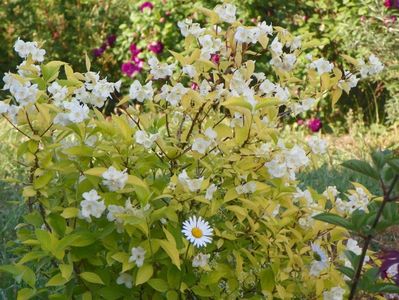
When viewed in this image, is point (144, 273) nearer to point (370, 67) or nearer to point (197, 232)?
point (197, 232)

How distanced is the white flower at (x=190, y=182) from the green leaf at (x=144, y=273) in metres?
0.24

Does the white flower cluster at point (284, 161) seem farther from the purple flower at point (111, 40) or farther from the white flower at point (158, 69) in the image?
the purple flower at point (111, 40)

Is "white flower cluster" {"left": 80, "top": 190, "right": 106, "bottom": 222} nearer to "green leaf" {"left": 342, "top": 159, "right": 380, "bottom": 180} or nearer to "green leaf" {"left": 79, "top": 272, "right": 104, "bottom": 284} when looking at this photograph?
"green leaf" {"left": 79, "top": 272, "right": 104, "bottom": 284}

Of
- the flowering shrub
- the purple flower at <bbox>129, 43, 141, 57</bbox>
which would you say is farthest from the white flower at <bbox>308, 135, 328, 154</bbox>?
the purple flower at <bbox>129, 43, 141, 57</bbox>

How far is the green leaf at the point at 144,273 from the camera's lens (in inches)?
83.0

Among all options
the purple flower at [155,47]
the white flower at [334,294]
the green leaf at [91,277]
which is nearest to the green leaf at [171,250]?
the green leaf at [91,277]

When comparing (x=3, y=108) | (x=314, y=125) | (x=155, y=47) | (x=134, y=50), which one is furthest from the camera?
(x=134, y=50)

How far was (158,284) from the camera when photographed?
2.20 m

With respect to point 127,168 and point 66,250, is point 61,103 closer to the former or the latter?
point 127,168

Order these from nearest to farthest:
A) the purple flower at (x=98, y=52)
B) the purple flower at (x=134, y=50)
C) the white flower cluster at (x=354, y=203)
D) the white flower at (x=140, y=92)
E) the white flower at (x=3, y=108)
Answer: the white flower at (x=3, y=108), the white flower at (x=140, y=92), the white flower cluster at (x=354, y=203), the purple flower at (x=134, y=50), the purple flower at (x=98, y=52)

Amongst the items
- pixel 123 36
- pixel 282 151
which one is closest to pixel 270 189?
pixel 282 151

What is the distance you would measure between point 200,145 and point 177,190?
147mm

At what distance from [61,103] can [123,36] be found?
660 centimetres

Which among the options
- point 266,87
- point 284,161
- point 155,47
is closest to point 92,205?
point 284,161
